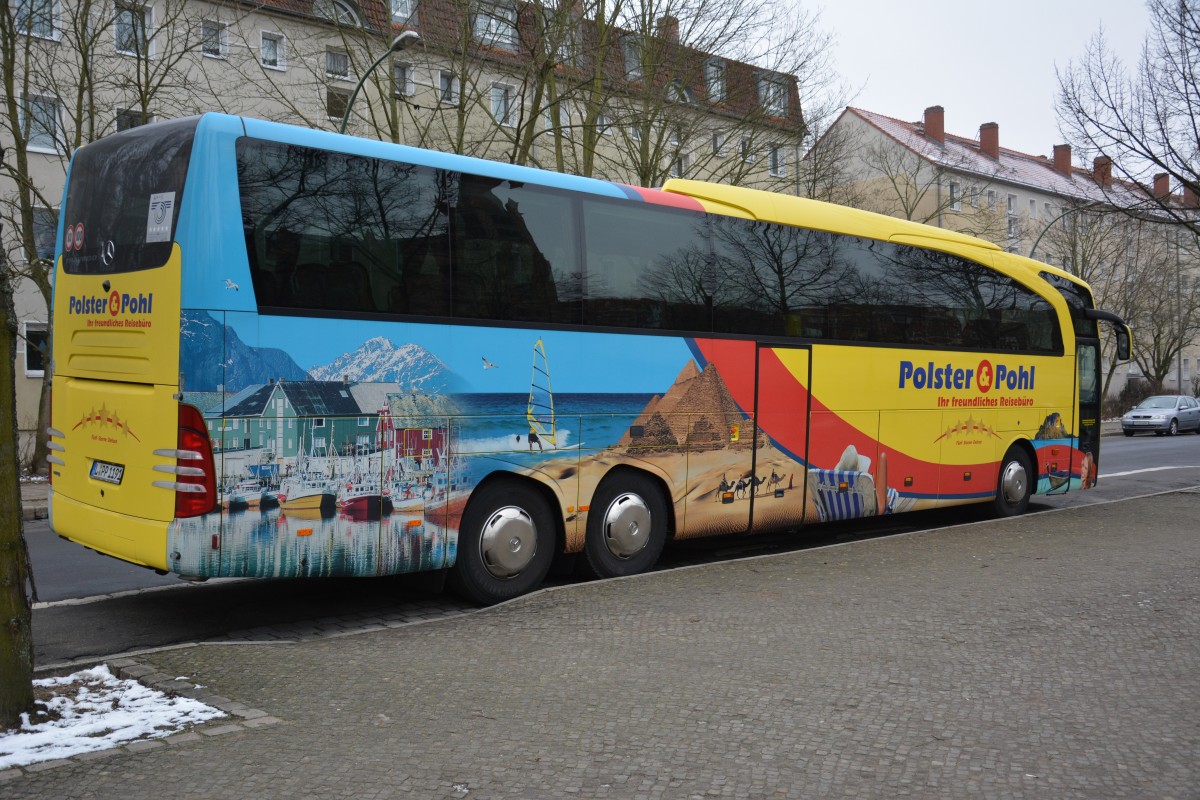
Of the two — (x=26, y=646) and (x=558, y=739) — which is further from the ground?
(x=26, y=646)

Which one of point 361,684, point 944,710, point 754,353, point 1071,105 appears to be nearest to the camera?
point 944,710

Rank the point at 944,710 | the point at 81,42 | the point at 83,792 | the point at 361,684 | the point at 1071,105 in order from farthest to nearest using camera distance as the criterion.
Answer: the point at 81,42 → the point at 1071,105 → the point at 361,684 → the point at 944,710 → the point at 83,792

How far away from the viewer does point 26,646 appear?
5.19m

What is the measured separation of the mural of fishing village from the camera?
22.9 ft

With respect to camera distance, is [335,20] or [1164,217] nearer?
[1164,217]

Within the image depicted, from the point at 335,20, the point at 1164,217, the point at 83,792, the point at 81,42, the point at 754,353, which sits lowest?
the point at 83,792

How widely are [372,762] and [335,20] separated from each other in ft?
65.0

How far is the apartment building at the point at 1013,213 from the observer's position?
48.4 meters

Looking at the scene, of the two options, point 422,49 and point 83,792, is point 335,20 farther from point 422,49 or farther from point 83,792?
point 83,792

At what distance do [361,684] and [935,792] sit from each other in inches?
119

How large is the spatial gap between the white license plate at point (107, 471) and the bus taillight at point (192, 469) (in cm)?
66

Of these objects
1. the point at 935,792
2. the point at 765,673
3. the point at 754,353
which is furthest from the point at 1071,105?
the point at 935,792

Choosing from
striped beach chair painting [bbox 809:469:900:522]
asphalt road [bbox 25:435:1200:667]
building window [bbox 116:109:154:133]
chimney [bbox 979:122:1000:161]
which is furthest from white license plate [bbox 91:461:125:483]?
chimney [bbox 979:122:1000:161]

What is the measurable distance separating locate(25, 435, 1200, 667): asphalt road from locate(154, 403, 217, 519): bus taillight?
1127mm
